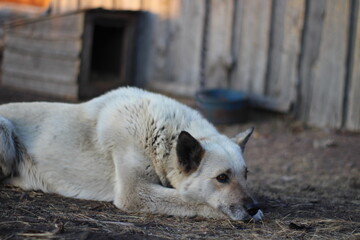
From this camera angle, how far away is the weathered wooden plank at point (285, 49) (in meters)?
9.16

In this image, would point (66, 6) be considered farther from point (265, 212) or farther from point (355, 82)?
point (265, 212)

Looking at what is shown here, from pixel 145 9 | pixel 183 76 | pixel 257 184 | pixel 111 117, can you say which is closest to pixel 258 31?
pixel 183 76

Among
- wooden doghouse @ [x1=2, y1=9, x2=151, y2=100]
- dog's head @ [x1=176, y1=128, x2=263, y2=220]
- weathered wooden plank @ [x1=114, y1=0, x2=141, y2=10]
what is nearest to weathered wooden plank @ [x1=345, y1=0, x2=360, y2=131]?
dog's head @ [x1=176, y1=128, x2=263, y2=220]

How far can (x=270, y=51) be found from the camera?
9609mm

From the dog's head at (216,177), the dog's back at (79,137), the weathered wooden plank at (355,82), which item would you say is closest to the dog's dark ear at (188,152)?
the dog's head at (216,177)

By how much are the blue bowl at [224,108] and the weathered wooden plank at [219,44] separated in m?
0.73

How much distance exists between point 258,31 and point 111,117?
16.4 feet

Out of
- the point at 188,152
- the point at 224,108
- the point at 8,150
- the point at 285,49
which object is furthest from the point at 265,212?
the point at 285,49

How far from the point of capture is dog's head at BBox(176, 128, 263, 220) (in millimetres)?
4594

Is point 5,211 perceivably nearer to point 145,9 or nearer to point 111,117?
point 111,117

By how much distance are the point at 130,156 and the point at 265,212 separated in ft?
4.33

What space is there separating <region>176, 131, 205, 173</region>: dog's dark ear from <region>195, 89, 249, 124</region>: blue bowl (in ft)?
15.4

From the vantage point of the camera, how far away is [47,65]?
11.5m

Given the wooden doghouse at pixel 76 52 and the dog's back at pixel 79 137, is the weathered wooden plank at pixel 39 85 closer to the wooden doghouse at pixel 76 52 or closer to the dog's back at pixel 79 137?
the wooden doghouse at pixel 76 52
